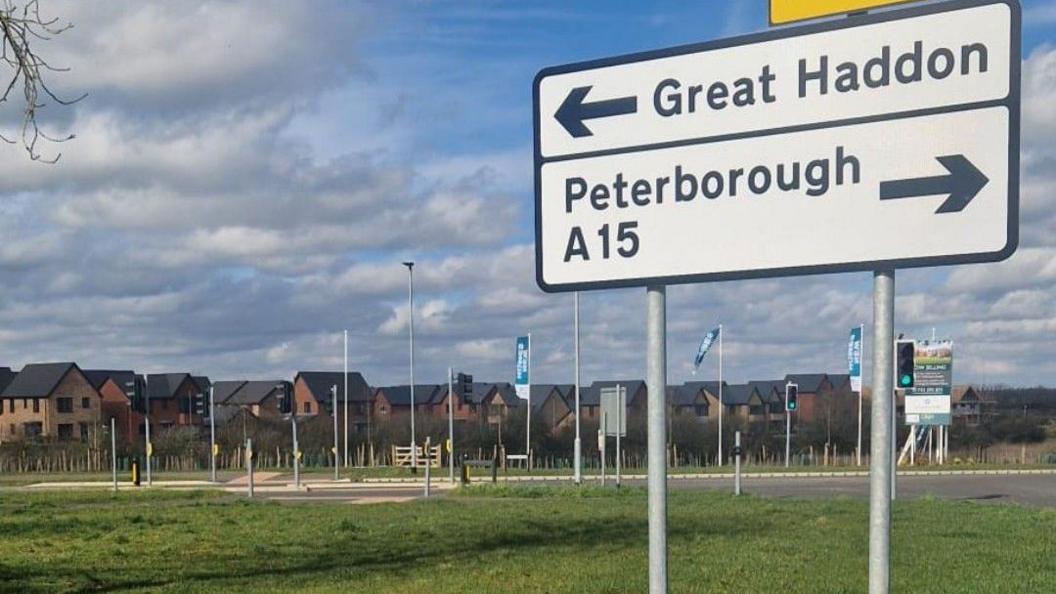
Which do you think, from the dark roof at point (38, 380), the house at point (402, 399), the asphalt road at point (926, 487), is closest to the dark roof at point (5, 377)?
the dark roof at point (38, 380)

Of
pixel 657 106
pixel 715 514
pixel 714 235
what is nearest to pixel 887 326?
pixel 714 235

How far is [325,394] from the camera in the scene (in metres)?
88.6

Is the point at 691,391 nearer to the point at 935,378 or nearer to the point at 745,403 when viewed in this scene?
the point at 745,403

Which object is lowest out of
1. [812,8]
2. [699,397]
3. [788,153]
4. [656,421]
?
[699,397]

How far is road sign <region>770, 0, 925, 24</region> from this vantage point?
296 cm

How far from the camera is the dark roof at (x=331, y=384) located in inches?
3477

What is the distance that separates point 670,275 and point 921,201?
0.75m

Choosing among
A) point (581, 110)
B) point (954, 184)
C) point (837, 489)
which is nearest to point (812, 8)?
point (954, 184)

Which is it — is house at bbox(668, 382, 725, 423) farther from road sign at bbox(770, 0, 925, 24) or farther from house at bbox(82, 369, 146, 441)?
road sign at bbox(770, 0, 925, 24)

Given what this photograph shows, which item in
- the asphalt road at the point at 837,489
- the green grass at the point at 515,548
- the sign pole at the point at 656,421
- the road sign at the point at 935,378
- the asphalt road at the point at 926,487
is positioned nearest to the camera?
the sign pole at the point at 656,421

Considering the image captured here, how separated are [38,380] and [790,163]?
85.5m

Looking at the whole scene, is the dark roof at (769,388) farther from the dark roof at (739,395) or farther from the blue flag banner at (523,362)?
the blue flag banner at (523,362)

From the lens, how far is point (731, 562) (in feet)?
38.6

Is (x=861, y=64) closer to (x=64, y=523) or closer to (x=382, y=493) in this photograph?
(x=64, y=523)
